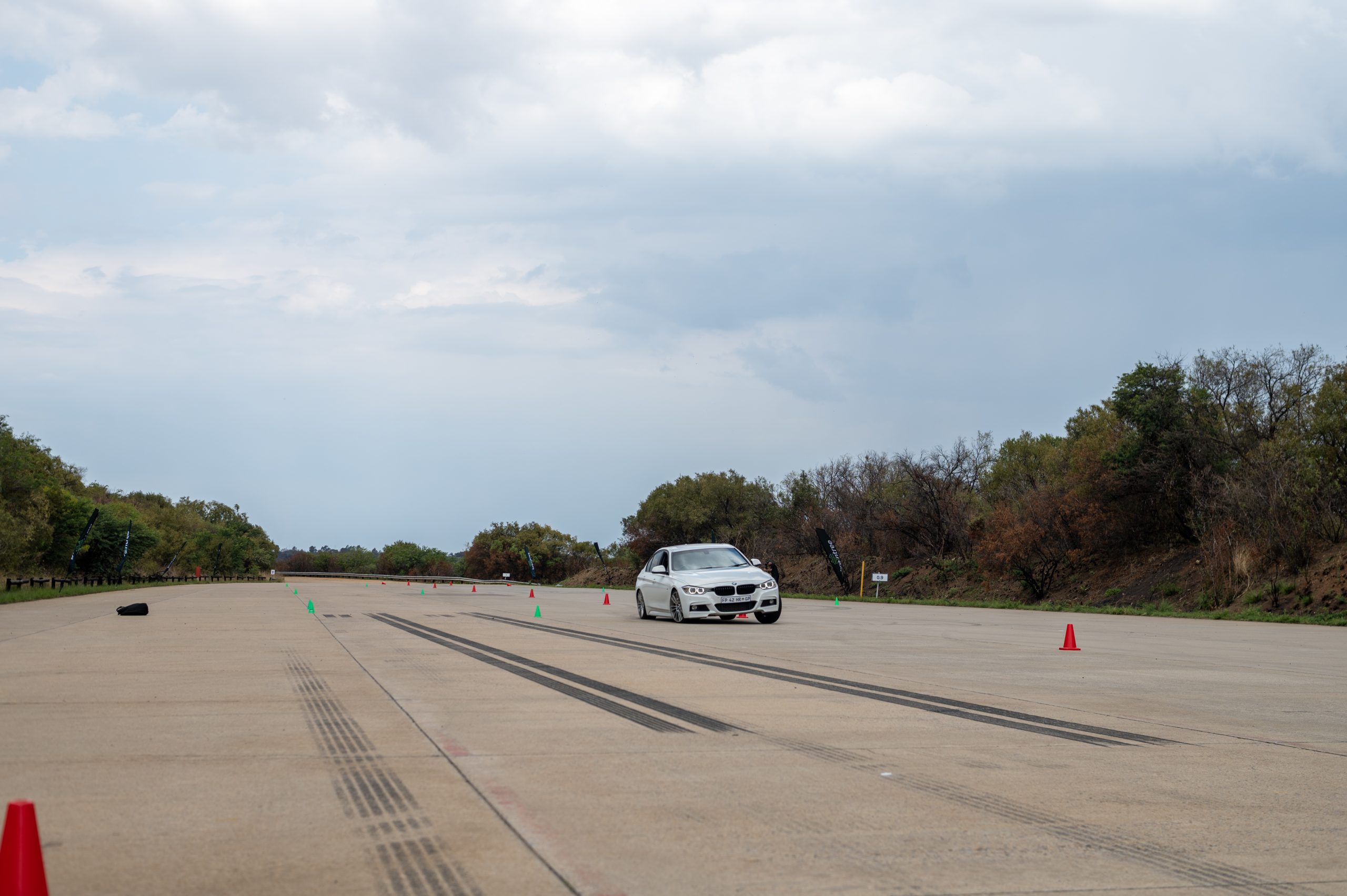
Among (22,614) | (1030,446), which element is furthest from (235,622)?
(1030,446)

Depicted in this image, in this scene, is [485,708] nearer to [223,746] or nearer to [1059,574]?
[223,746]

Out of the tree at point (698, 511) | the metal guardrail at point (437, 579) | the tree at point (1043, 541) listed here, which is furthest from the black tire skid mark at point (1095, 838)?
the metal guardrail at point (437, 579)

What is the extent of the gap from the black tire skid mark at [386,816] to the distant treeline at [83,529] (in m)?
49.7

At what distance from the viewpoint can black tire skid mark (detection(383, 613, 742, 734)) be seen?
8.47m

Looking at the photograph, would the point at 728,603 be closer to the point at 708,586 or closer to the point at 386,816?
the point at 708,586

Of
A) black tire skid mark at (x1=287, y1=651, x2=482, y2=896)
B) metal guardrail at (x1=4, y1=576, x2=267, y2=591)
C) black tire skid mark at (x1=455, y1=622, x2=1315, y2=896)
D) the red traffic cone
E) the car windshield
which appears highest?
the car windshield

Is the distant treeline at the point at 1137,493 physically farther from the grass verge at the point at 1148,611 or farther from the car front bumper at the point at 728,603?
the car front bumper at the point at 728,603

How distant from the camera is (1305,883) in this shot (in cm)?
445

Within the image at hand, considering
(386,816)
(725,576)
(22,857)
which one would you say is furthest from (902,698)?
(725,576)

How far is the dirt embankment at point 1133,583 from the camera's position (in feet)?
102

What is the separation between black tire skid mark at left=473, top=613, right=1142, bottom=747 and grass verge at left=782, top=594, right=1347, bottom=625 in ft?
62.6

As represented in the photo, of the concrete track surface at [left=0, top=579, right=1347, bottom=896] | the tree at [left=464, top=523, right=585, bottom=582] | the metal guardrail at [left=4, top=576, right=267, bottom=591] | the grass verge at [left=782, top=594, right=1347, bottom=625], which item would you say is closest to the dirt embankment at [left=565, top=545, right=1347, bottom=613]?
the grass verge at [left=782, top=594, right=1347, bottom=625]

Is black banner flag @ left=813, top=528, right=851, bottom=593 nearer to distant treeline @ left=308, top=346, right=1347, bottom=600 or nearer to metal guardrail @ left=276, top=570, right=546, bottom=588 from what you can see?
distant treeline @ left=308, top=346, right=1347, bottom=600

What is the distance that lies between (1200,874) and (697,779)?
105 inches
